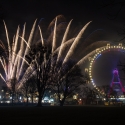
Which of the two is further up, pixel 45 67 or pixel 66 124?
pixel 45 67

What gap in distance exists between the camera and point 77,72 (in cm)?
6338

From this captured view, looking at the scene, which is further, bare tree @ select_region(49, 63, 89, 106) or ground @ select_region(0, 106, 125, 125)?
bare tree @ select_region(49, 63, 89, 106)

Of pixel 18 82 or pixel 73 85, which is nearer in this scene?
pixel 73 85

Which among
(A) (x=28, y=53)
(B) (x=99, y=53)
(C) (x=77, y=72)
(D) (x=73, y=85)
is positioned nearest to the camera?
(A) (x=28, y=53)

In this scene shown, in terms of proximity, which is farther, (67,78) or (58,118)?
(67,78)

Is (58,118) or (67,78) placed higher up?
(67,78)

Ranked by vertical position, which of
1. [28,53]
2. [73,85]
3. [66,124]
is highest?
[28,53]

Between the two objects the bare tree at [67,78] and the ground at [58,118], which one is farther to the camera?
the bare tree at [67,78]

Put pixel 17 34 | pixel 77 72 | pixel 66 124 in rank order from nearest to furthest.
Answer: pixel 66 124 < pixel 17 34 < pixel 77 72

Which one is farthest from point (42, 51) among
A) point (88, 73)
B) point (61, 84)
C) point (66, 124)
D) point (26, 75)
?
point (66, 124)

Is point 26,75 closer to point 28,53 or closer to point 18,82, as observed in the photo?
point 28,53

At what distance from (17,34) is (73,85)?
2481cm

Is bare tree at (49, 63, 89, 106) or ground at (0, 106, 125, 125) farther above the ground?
bare tree at (49, 63, 89, 106)

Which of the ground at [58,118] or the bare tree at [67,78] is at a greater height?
the bare tree at [67,78]
